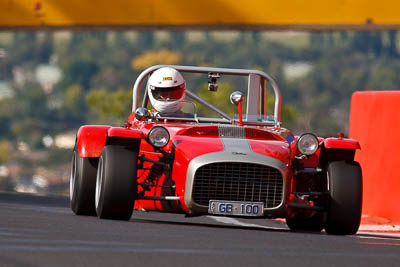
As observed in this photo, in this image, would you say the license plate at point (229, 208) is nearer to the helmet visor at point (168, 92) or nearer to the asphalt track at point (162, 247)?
the asphalt track at point (162, 247)

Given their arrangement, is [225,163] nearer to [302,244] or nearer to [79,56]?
[302,244]

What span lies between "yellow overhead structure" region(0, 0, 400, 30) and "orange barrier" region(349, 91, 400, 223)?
4579 millimetres

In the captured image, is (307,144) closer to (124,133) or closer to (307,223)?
(307,223)

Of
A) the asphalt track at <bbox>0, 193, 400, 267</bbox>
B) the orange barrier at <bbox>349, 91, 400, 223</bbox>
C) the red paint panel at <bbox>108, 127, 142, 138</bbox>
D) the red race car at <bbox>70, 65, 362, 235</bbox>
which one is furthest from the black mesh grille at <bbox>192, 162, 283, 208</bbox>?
the orange barrier at <bbox>349, 91, 400, 223</bbox>

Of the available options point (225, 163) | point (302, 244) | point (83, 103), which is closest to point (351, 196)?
point (225, 163)

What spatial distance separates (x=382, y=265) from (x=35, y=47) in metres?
111

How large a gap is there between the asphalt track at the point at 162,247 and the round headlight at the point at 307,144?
3.82ft

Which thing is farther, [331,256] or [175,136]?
[175,136]

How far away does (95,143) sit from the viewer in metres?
11.2

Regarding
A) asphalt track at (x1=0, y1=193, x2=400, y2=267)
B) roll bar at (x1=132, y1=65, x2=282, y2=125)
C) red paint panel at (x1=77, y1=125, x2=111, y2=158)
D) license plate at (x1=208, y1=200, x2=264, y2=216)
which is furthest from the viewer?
roll bar at (x1=132, y1=65, x2=282, y2=125)

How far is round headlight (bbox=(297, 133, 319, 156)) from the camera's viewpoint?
34.6 ft

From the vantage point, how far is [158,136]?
1040 cm

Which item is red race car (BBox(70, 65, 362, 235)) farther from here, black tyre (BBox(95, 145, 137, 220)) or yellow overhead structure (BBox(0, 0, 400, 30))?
yellow overhead structure (BBox(0, 0, 400, 30))

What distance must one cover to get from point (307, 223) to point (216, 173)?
6.94 ft
